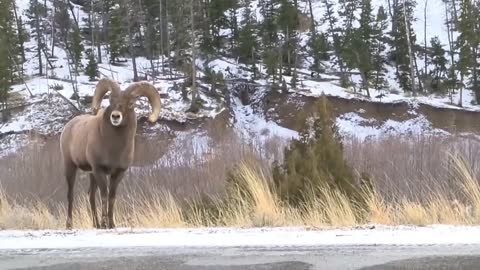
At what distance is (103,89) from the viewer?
10555 millimetres

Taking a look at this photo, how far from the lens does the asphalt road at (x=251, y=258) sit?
18.9ft

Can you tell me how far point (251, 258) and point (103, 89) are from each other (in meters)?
5.28

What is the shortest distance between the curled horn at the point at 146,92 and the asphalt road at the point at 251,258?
348 centimetres

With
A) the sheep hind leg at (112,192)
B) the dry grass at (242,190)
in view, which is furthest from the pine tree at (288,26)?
the sheep hind leg at (112,192)

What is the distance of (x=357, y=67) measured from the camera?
176 feet

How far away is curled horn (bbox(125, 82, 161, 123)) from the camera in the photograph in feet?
31.8

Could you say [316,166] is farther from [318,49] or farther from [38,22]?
[38,22]

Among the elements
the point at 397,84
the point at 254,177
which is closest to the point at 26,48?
the point at 397,84

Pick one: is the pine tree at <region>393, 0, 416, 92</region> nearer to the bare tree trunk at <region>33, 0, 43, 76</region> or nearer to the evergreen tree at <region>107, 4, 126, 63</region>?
the evergreen tree at <region>107, 4, 126, 63</region>

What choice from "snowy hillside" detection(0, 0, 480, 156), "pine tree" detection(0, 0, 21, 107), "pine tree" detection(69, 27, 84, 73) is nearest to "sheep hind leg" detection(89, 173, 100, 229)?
A: "snowy hillside" detection(0, 0, 480, 156)

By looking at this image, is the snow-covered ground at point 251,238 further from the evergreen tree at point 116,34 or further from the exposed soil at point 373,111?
the evergreen tree at point 116,34

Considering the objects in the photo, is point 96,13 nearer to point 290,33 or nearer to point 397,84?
point 290,33

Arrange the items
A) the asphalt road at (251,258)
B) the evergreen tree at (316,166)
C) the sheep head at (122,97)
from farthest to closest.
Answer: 1. the evergreen tree at (316,166)
2. the sheep head at (122,97)
3. the asphalt road at (251,258)

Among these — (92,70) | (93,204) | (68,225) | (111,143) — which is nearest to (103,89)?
(111,143)
